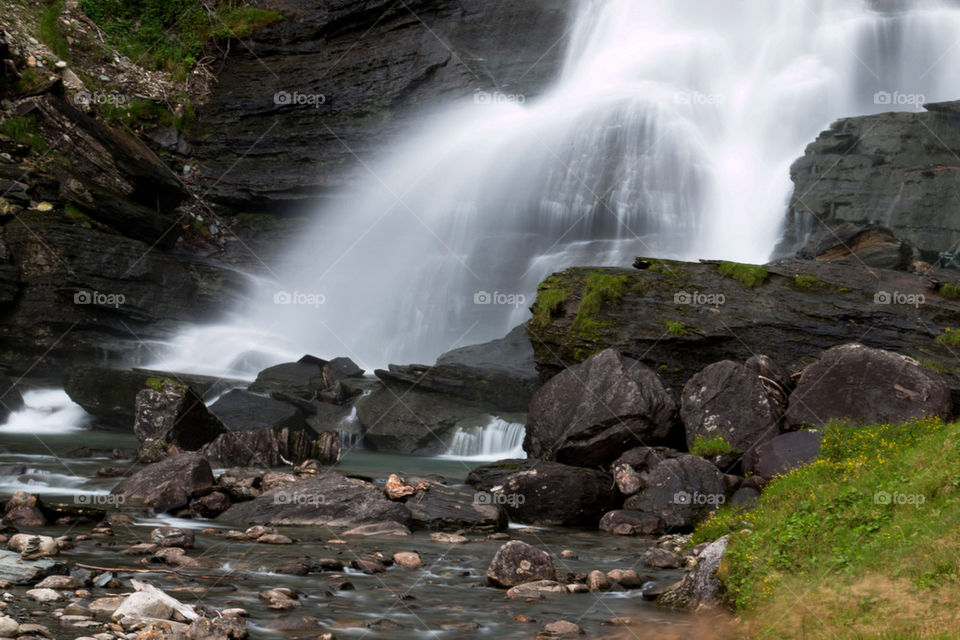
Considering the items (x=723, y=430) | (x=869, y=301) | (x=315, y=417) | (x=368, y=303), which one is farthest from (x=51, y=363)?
(x=869, y=301)

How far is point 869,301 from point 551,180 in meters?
16.2

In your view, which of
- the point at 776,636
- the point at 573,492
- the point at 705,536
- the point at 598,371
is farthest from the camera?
the point at 598,371

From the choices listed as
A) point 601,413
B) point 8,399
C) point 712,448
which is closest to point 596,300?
point 601,413

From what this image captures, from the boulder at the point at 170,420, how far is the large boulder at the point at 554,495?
6371 millimetres

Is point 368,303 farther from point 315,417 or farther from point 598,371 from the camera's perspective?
point 598,371

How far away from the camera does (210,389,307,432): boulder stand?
18109 millimetres

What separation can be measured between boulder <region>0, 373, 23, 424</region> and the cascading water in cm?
532

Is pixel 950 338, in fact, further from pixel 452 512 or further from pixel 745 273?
pixel 452 512

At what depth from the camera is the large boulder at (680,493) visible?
11938 millimetres

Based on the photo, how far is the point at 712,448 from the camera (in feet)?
44.2

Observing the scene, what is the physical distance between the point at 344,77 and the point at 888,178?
23.7 metres

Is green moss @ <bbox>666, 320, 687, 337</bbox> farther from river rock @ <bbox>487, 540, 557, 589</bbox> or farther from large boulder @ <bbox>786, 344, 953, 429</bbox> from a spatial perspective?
river rock @ <bbox>487, 540, 557, 589</bbox>

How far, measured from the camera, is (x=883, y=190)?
76.3 feet

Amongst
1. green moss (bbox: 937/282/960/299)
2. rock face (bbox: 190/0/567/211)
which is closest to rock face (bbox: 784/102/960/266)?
green moss (bbox: 937/282/960/299)
